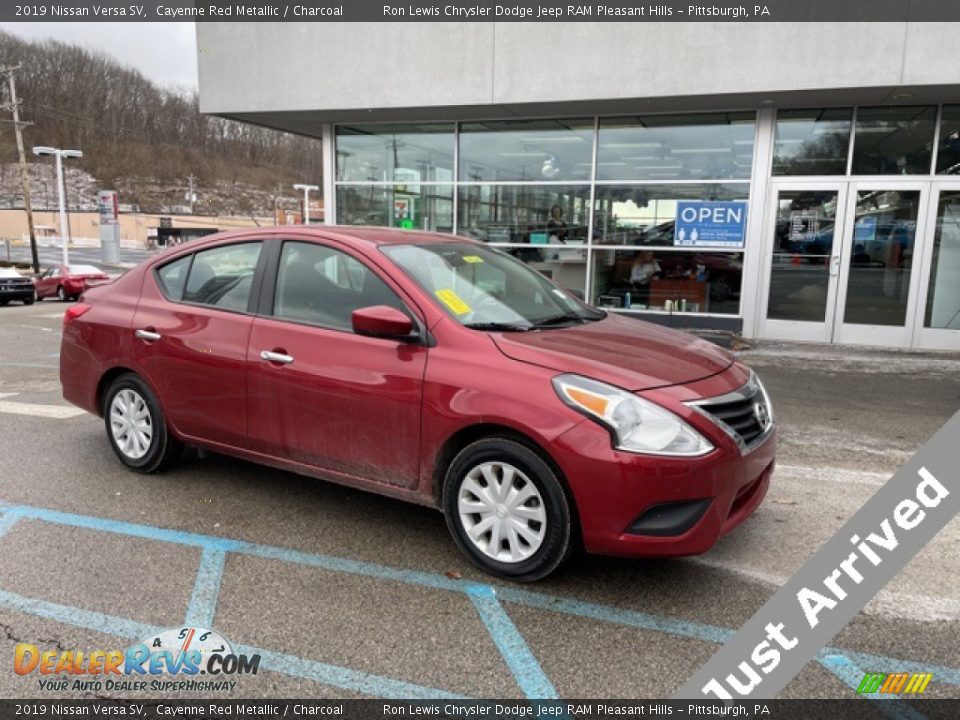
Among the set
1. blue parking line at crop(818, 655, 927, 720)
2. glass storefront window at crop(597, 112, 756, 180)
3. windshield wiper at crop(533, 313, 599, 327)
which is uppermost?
glass storefront window at crop(597, 112, 756, 180)

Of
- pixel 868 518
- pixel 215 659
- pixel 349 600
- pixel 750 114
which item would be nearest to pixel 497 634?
pixel 349 600

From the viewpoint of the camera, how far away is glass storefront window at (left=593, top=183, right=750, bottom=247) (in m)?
11.2

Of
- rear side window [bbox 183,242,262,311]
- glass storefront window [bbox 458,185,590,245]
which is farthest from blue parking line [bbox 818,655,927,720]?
glass storefront window [bbox 458,185,590,245]

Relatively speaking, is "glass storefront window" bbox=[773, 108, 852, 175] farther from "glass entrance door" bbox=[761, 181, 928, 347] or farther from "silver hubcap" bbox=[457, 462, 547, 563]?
"silver hubcap" bbox=[457, 462, 547, 563]

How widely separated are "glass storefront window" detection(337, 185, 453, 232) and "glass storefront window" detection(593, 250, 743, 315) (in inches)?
114

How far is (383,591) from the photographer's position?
3.30m

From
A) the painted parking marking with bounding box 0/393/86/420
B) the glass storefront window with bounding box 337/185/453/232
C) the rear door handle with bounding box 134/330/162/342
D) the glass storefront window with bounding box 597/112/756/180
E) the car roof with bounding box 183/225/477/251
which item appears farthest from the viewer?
the glass storefront window with bounding box 337/185/453/232

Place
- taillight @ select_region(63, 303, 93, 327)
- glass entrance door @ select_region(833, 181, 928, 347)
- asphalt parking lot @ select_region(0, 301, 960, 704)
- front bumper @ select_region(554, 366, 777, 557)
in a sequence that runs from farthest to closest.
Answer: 1. glass entrance door @ select_region(833, 181, 928, 347)
2. taillight @ select_region(63, 303, 93, 327)
3. front bumper @ select_region(554, 366, 777, 557)
4. asphalt parking lot @ select_region(0, 301, 960, 704)

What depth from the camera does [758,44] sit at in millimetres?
9516

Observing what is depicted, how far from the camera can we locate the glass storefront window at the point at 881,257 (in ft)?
34.0

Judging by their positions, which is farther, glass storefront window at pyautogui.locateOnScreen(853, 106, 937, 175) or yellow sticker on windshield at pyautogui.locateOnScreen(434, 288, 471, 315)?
glass storefront window at pyautogui.locateOnScreen(853, 106, 937, 175)
